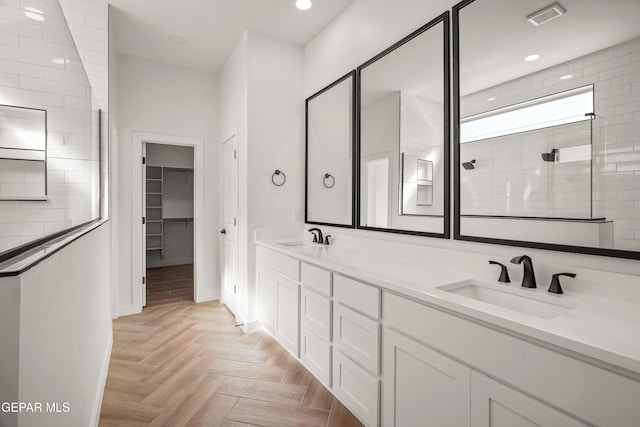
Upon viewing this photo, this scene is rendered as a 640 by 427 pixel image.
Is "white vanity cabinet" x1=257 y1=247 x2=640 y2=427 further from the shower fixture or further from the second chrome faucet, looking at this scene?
the shower fixture

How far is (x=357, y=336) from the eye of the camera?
178 cm

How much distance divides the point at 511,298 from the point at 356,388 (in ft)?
3.23

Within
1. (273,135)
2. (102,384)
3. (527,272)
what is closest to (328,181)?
(273,135)

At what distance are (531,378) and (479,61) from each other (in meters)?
1.56

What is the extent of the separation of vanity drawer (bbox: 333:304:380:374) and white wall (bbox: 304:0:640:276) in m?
0.66

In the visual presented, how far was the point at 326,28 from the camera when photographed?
3070 millimetres

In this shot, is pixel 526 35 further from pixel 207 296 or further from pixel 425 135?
pixel 207 296

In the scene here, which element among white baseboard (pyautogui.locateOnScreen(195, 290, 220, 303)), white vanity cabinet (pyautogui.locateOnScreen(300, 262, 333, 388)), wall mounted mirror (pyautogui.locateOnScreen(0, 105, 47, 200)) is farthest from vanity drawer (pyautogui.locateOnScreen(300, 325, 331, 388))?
white baseboard (pyautogui.locateOnScreen(195, 290, 220, 303))

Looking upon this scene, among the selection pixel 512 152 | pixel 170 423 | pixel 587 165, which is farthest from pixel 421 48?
pixel 170 423

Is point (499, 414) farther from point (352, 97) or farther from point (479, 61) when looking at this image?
point (352, 97)

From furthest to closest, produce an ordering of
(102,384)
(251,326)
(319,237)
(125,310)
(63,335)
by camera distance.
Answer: (125,310) → (251,326) → (319,237) → (102,384) → (63,335)

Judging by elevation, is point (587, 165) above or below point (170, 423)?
above

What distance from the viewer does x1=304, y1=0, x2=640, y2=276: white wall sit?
4.59 feet

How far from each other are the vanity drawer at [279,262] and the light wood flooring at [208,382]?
2.41 ft
